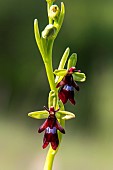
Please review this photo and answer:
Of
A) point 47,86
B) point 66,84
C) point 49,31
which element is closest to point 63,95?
point 66,84

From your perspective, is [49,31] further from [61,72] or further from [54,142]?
[54,142]

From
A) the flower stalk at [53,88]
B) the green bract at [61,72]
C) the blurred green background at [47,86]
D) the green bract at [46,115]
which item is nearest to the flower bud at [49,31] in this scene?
the flower stalk at [53,88]

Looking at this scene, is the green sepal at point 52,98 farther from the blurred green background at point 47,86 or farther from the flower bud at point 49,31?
the blurred green background at point 47,86

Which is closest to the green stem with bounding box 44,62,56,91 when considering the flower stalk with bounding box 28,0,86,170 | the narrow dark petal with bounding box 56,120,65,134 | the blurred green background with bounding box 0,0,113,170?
the flower stalk with bounding box 28,0,86,170

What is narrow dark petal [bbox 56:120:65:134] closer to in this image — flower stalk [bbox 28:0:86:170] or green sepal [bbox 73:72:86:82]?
flower stalk [bbox 28:0:86:170]

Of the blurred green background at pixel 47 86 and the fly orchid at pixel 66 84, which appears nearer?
the fly orchid at pixel 66 84
